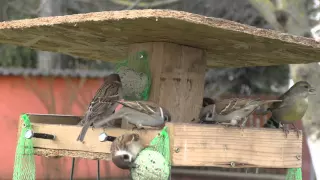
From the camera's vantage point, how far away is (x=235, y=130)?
111 inches

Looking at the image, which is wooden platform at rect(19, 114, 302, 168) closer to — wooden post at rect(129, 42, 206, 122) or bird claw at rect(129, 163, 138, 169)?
bird claw at rect(129, 163, 138, 169)

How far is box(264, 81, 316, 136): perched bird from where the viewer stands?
3791mm


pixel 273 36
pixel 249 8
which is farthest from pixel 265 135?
pixel 249 8

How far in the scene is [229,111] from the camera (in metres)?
3.15

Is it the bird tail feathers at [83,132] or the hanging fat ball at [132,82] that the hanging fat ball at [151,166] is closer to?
the bird tail feathers at [83,132]

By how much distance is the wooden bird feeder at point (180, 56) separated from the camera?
8.42ft

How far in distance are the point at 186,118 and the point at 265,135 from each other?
2.01 feet

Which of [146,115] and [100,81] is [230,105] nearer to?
[146,115]

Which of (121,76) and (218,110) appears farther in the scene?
(121,76)

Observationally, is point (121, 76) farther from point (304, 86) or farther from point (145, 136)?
point (304, 86)

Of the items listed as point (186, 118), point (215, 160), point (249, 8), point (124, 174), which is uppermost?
point (249, 8)

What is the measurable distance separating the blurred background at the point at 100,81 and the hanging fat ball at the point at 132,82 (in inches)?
121

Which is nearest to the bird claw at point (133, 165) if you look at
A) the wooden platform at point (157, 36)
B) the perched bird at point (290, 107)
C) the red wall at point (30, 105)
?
the wooden platform at point (157, 36)

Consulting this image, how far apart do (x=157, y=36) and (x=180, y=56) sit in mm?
315
